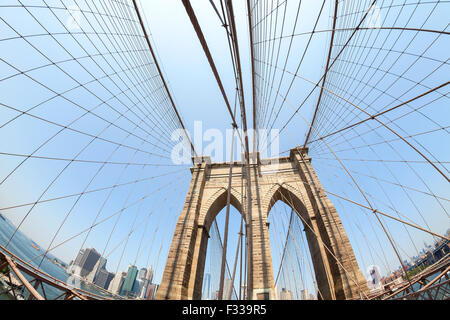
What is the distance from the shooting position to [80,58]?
470 centimetres

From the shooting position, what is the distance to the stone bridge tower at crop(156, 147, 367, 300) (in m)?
6.64

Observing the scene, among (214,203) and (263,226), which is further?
(214,203)

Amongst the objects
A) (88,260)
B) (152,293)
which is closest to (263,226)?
(152,293)

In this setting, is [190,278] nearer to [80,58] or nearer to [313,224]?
[313,224]

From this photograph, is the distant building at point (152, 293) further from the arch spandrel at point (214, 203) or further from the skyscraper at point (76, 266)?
the arch spandrel at point (214, 203)

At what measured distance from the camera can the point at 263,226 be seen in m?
8.52

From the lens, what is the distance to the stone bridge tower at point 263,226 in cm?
664

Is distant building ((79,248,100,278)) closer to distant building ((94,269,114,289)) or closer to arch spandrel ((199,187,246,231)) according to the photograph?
distant building ((94,269,114,289))

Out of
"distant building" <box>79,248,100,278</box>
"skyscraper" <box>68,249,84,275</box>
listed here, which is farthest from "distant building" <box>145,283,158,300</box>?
"distant building" <box>79,248,100,278</box>

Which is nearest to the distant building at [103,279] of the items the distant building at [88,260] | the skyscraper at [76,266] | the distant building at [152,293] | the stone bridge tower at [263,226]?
the distant building at [88,260]

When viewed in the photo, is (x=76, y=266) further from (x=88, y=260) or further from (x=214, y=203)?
(x=214, y=203)
